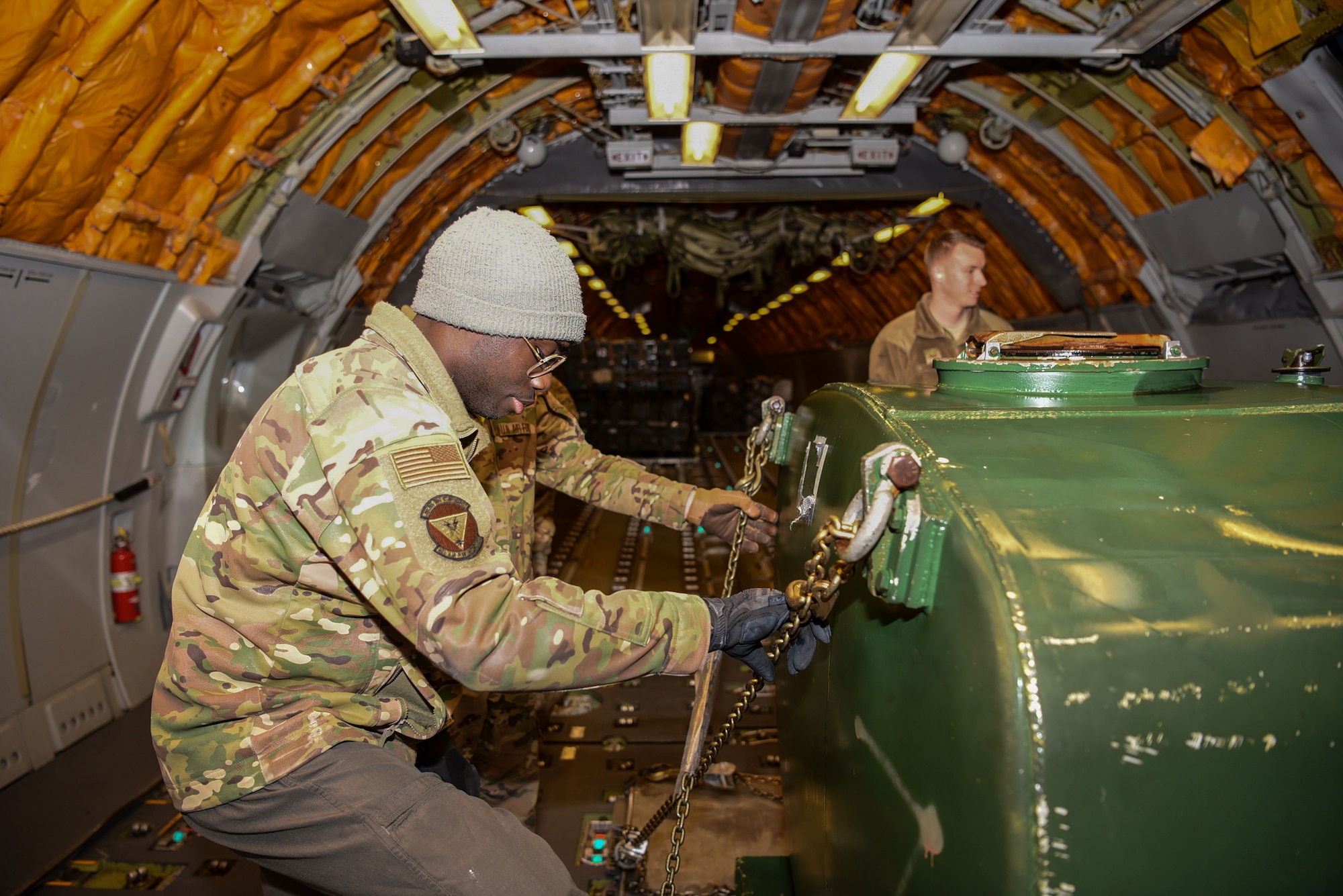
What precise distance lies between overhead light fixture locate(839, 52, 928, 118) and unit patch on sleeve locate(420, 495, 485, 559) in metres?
3.98

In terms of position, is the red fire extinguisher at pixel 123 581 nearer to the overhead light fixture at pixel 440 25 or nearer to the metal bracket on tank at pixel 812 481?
the overhead light fixture at pixel 440 25

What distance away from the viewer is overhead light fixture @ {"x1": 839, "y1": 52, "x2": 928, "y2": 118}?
4508mm

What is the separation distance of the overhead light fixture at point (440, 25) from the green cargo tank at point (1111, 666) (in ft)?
11.3

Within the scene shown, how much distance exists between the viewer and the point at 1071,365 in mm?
1884

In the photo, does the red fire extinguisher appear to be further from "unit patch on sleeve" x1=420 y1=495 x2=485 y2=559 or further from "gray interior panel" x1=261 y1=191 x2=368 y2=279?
"unit patch on sleeve" x1=420 y1=495 x2=485 y2=559

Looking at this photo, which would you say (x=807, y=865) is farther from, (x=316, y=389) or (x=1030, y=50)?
(x=1030, y=50)

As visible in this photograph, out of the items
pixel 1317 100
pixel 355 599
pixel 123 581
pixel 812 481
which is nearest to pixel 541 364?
pixel 355 599

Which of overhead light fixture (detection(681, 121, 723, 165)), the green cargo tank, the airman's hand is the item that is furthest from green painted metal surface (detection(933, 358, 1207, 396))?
overhead light fixture (detection(681, 121, 723, 165))

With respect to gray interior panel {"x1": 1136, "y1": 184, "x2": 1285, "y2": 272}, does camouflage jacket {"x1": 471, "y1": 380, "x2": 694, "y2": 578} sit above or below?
below

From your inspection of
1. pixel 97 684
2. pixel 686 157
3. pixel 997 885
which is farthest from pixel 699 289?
pixel 997 885

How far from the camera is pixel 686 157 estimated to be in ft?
20.5

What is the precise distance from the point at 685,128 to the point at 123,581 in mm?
4674

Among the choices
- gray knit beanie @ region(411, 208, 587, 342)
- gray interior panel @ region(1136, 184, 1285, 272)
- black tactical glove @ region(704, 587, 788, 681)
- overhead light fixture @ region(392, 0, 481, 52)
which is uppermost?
overhead light fixture @ region(392, 0, 481, 52)

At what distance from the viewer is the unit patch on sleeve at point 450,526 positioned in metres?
1.47
